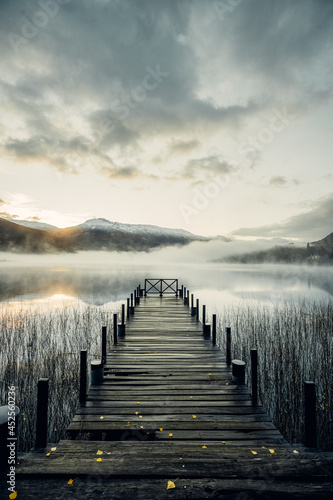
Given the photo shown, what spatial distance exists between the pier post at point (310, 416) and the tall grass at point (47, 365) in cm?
571

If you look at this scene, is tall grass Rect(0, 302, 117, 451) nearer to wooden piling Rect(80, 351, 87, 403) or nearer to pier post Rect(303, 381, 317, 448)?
wooden piling Rect(80, 351, 87, 403)

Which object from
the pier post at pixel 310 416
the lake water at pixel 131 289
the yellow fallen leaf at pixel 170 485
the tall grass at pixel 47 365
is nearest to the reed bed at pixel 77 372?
the tall grass at pixel 47 365

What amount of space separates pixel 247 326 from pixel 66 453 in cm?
1310

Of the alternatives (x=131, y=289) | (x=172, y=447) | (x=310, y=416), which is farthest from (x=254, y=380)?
(x=131, y=289)

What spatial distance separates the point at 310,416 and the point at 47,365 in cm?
919

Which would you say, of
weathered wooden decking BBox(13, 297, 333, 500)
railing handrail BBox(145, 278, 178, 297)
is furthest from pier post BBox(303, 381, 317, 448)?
railing handrail BBox(145, 278, 178, 297)

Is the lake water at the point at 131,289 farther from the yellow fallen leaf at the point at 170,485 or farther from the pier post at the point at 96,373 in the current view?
the yellow fallen leaf at the point at 170,485

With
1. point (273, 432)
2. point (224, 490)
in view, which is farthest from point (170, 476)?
point (273, 432)

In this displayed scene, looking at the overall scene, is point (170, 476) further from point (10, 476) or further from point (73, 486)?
point (10, 476)

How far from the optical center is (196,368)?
263 inches

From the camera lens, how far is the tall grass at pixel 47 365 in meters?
6.72

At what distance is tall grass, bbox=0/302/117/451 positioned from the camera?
6723mm

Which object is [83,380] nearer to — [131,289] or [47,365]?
[47,365]

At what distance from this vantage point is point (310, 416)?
3.84 meters
